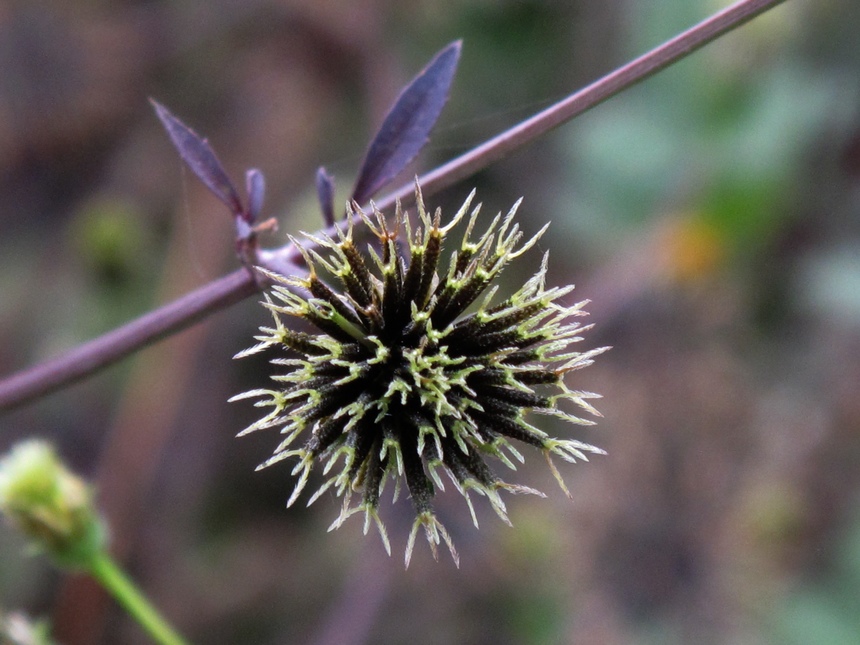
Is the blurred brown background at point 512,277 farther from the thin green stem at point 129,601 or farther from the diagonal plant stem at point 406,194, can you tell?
the diagonal plant stem at point 406,194

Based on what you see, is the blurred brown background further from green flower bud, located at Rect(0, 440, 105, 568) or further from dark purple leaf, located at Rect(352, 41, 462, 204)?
dark purple leaf, located at Rect(352, 41, 462, 204)

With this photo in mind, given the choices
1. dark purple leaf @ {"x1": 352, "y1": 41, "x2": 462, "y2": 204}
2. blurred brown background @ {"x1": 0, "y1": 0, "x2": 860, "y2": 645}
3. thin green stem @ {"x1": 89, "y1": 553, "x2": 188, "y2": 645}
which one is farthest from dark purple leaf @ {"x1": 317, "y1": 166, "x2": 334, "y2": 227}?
blurred brown background @ {"x1": 0, "y1": 0, "x2": 860, "y2": 645}

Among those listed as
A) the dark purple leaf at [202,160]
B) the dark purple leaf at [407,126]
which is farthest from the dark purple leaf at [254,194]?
the dark purple leaf at [407,126]

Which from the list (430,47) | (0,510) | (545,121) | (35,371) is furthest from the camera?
(430,47)

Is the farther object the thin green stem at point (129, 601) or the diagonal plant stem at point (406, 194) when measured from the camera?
the thin green stem at point (129, 601)

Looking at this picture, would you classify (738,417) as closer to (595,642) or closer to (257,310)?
(595,642)

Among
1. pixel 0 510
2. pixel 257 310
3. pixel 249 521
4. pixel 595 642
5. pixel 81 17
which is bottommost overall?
pixel 595 642

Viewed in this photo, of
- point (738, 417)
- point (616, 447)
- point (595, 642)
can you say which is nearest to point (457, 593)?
point (595, 642)
